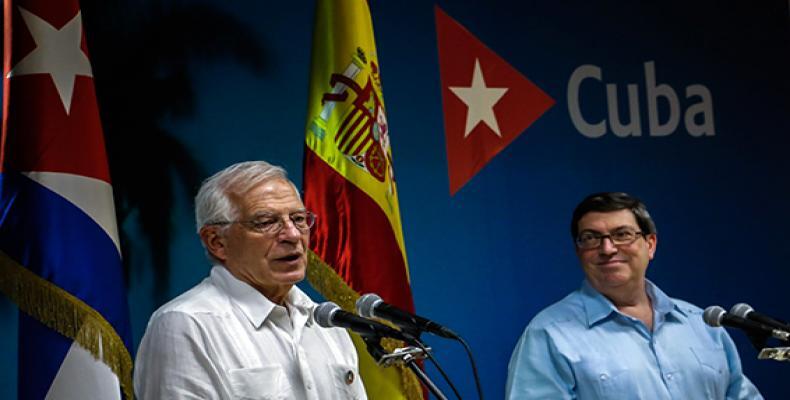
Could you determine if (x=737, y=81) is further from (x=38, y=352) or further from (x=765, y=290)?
(x=38, y=352)

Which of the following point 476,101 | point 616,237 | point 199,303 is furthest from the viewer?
point 476,101

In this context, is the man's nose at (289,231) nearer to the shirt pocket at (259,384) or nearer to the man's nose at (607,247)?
the shirt pocket at (259,384)

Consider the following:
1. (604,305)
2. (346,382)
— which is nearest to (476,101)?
(604,305)

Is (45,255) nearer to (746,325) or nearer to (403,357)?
(403,357)

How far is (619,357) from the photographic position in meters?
3.34

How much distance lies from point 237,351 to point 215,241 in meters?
0.37

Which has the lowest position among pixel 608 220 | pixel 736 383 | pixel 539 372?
pixel 736 383

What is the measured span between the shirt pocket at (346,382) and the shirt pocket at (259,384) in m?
0.19

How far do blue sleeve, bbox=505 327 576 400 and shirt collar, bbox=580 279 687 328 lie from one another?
0.18 metres

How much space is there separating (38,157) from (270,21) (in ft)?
4.43

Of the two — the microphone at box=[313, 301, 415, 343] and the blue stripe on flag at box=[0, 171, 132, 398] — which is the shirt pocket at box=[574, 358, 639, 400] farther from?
the blue stripe on flag at box=[0, 171, 132, 398]

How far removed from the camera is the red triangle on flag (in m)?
4.29

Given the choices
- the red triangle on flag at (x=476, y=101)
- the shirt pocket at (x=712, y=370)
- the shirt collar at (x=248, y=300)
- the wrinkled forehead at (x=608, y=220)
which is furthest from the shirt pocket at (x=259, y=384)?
the red triangle on flag at (x=476, y=101)

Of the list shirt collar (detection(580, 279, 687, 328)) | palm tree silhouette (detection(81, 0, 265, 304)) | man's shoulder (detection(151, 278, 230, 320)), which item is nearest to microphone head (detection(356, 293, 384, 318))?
man's shoulder (detection(151, 278, 230, 320))
